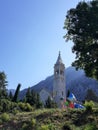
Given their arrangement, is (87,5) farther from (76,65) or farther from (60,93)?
(60,93)

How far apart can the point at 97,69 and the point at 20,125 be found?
27.1 ft

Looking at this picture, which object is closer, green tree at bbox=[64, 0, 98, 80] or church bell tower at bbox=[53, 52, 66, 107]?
green tree at bbox=[64, 0, 98, 80]

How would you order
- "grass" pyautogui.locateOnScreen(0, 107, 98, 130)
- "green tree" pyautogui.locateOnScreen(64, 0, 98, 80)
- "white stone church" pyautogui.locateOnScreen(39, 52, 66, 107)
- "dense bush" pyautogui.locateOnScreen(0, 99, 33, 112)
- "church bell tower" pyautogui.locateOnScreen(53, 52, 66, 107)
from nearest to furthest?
"grass" pyautogui.locateOnScreen(0, 107, 98, 130)
"green tree" pyautogui.locateOnScreen(64, 0, 98, 80)
"dense bush" pyautogui.locateOnScreen(0, 99, 33, 112)
"white stone church" pyautogui.locateOnScreen(39, 52, 66, 107)
"church bell tower" pyautogui.locateOnScreen(53, 52, 66, 107)

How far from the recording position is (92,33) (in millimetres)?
27266

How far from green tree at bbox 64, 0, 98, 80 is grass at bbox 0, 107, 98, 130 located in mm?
4207

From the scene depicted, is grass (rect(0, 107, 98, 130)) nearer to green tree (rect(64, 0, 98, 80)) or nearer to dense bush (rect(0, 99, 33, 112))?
green tree (rect(64, 0, 98, 80))

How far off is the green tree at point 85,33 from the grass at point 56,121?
4.21m

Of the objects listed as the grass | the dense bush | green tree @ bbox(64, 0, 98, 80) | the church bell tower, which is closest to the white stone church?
the church bell tower

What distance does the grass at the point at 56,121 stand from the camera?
23689 millimetres

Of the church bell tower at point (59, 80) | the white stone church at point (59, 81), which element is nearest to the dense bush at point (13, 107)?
the white stone church at point (59, 81)

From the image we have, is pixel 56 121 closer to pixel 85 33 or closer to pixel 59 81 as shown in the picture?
pixel 85 33

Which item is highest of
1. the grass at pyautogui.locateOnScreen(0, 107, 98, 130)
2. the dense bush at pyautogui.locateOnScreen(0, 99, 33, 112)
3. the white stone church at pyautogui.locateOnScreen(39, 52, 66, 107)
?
the white stone church at pyautogui.locateOnScreen(39, 52, 66, 107)

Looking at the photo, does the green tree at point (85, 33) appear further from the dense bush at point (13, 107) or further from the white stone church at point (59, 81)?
the white stone church at point (59, 81)

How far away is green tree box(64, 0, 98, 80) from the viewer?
2762 centimetres
